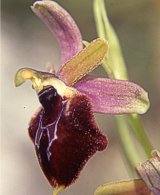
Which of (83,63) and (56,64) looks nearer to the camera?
(83,63)

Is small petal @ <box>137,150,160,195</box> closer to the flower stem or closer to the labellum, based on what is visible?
the labellum

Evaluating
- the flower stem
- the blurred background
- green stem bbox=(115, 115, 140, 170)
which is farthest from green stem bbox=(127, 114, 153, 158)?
the blurred background

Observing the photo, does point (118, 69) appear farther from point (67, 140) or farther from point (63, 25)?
point (67, 140)

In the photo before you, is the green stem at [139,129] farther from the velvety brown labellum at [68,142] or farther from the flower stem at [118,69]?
the velvety brown labellum at [68,142]

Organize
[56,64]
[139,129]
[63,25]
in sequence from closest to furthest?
[63,25] < [139,129] < [56,64]

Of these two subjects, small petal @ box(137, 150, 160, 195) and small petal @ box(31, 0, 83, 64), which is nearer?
small petal @ box(137, 150, 160, 195)

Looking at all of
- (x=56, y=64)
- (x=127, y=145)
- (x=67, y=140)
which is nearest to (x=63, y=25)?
(x=67, y=140)

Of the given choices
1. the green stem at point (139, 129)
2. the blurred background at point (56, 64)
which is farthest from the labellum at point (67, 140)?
the blurred background at point (56, 64)
